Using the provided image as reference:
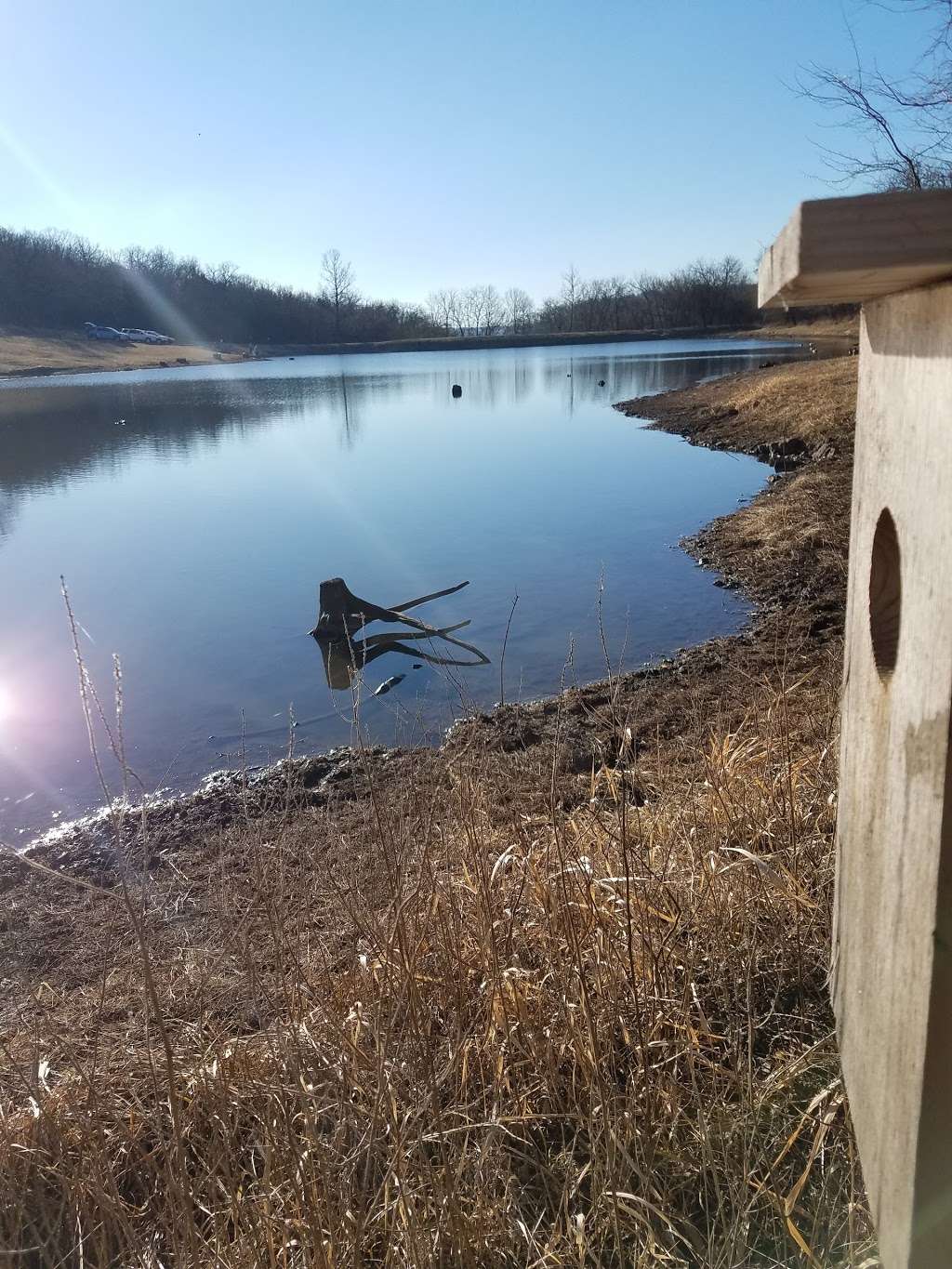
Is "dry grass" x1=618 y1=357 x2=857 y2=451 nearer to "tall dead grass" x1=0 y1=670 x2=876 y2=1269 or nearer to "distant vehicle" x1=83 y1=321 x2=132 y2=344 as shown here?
"tall dead grass" x1=0 y1=670 x2=876 y2=1269

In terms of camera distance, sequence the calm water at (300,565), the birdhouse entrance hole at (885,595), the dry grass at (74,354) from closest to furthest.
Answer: the birdhouse entrance hole at (885,595)
the calm water at (300,565)
the dry grass at (74,354)

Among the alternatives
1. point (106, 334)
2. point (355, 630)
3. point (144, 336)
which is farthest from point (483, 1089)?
point (144, 336)

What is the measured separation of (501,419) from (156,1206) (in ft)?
96.5

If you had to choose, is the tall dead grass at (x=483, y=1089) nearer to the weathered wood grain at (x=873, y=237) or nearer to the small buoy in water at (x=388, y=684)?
the weathered wood grain at (x=873, y=237)

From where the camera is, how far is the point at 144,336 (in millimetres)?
88438

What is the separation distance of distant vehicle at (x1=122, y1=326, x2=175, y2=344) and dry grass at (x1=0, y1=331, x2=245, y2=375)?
69.3 inches

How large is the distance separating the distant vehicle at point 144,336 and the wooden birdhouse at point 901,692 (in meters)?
93.9

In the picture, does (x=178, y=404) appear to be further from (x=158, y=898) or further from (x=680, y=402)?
(x=158, y=898)

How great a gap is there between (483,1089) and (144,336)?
3798 inches

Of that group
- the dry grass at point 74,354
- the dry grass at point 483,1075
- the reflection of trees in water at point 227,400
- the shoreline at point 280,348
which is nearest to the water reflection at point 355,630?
the dry grass at point 483,1075

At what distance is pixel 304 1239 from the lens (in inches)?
68.1

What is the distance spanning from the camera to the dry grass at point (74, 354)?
208 ft

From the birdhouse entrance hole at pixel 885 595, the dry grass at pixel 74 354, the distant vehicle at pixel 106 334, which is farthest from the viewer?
the distant vehicle at pixel 106 334

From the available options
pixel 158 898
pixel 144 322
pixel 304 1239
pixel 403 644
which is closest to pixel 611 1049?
pixel 304 1239
